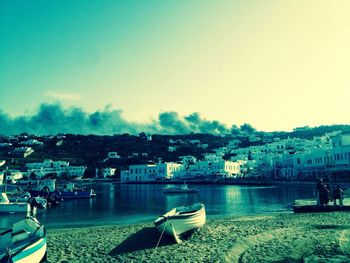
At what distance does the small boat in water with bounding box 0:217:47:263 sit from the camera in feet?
36.3

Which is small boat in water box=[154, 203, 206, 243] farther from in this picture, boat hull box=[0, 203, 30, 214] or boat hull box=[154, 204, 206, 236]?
boat hull box=[0, 203, 30, 214]

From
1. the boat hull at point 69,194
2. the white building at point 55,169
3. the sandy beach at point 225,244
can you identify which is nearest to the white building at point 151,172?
the white building at point 55,169

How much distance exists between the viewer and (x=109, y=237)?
19.8m

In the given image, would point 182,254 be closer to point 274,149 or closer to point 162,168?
point 162,168

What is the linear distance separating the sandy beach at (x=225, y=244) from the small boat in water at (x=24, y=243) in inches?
65.4

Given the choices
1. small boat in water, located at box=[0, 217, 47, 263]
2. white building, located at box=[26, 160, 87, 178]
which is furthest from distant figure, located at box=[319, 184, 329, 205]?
white building, located at box=[26, 160, 87, 178]

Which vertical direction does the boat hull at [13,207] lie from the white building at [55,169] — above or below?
below

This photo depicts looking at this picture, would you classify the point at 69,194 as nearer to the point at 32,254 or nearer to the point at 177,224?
the point at 177,224

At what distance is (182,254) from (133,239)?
16.9 ft

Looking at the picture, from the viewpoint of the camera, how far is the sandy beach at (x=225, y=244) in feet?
45.2

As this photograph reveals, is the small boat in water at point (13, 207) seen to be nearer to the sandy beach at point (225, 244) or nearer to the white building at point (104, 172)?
the sandy beach at point (225, 244)

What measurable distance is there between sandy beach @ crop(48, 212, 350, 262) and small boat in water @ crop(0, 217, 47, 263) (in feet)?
5.45

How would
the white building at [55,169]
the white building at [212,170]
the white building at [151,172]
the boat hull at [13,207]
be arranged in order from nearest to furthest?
the boat hull at [13,207] < the white building at [212,170] < the white building at [151,172] < the white building at [55,169]

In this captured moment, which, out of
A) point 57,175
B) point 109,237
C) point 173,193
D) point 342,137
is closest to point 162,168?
point 57,175
